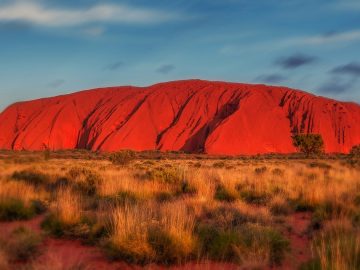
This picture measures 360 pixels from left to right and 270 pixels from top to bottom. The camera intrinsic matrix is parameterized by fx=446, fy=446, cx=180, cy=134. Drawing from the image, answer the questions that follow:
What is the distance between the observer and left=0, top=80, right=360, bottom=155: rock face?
6831 cm

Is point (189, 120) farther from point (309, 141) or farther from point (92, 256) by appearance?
point (92, 256)

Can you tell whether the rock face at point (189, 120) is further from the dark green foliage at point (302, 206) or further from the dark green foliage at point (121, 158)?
the dark green foliage at point (302, 206)

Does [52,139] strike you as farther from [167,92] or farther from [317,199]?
[317,199]

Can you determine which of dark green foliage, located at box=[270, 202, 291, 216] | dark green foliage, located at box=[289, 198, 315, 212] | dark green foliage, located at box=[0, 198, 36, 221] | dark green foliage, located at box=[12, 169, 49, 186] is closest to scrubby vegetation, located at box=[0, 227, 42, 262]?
dark green foliage, located at box=[0, 198, 36, 221]

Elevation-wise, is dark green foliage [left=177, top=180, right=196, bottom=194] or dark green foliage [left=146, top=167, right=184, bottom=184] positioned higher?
dark green foliage [left=146, top=167, right=184, bottom=184]

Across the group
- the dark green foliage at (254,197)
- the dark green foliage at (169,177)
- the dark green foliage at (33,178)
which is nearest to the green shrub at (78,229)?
the dark green foliage at (254,197)

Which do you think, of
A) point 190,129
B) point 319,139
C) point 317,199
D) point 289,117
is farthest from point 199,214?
point 289,117

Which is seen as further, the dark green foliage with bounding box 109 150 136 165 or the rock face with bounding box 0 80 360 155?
the rock face with bounding box 0 80 360 155

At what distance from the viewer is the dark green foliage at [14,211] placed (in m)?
9.14

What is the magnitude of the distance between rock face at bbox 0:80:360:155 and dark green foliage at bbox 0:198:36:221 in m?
53.8

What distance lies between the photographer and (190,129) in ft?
232

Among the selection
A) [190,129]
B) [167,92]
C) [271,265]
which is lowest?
[271,265]

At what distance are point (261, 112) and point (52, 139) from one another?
117ft

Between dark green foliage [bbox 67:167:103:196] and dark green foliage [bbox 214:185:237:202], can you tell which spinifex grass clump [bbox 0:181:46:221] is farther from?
dark green foliage [bbox 214:185:237:202]
